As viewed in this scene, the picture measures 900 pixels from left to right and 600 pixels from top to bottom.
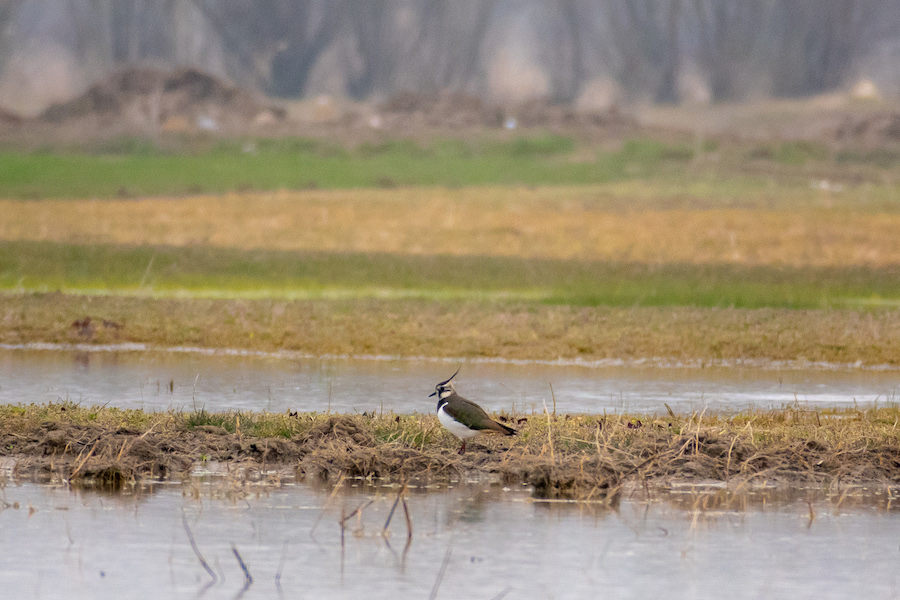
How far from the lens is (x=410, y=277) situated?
43.0m

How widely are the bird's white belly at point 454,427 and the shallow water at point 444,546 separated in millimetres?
709

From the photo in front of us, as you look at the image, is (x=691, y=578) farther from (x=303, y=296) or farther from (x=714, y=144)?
(x=714, y=144)

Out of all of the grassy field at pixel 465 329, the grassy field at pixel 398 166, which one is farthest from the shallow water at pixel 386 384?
the grassy field at pixel 398 166

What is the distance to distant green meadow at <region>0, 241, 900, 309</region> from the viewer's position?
38.4 meters

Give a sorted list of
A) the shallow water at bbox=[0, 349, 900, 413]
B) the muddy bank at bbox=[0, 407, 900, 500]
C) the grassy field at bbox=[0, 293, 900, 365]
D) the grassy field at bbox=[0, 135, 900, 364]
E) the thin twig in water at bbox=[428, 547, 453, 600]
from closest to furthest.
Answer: the thin twig in water at bbox=[428, 547, 453, 600], the muddy bank at bbox=[0, 407, 900, 500], the shallow water at bbox=[0, 349, 900, 413], the grassy field at bbox=[0, 293, 900, 365], the grassy field at bbox=[0, 135, 900, 364]

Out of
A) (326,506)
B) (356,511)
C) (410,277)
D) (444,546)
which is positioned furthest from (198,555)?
(410,277)

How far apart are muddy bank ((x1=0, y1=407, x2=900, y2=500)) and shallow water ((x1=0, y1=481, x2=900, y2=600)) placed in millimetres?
461

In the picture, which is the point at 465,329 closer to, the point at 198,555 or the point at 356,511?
the point at 356,511

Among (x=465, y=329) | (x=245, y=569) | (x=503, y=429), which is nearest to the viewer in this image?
(x=245, y=569)

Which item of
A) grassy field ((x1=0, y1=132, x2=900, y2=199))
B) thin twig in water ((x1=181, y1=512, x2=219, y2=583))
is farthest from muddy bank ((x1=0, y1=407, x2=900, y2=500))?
grassy field ((x1=0, y1=132, x2=900, y2=199))

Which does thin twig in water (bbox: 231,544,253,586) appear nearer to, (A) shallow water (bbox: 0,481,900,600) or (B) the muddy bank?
(A) shallow water (bbox: 0,481,900,600)

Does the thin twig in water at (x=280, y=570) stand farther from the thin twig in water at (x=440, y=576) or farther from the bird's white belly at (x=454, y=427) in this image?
the bird's white belly at (x=454, y=427)

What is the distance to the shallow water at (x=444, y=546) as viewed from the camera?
329 inches

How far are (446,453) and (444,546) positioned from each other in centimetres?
329
